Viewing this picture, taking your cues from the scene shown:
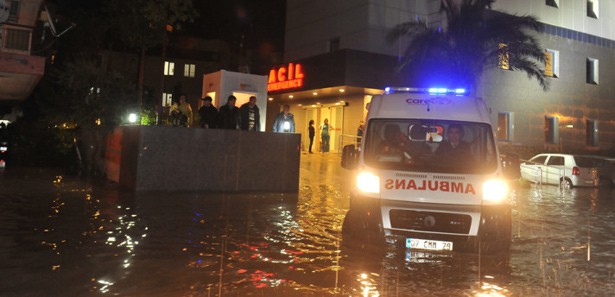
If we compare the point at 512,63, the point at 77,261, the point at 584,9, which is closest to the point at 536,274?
the point at 77,261

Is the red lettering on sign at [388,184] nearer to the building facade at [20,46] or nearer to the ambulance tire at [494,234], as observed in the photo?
the ambulance tire at [494,234]

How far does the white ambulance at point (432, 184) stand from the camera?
20.3ft

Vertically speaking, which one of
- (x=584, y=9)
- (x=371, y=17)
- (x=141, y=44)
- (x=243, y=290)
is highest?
(x=584, y=9)

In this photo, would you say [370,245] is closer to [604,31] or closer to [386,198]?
[386,198]

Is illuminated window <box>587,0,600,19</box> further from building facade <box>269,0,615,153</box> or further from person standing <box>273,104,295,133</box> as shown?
person standing <box>273,104,295,133</box>

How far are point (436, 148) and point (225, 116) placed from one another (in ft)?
23.5

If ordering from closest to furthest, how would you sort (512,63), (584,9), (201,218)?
(201,218) < (512,63) < (584,9)

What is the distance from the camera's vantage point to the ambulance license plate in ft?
20.3

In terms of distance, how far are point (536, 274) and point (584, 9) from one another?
29.1 meters

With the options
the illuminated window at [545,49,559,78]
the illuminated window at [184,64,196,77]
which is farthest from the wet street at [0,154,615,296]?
the illuminated window at [184,64,196,77]

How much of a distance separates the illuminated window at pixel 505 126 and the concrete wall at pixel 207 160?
55.9 feet

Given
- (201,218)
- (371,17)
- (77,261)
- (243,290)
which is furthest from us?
(371,17)

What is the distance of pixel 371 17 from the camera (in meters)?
24.9

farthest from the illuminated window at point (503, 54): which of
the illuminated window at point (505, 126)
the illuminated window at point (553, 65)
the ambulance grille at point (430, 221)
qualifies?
the ambulance grille at point (430, 221)
